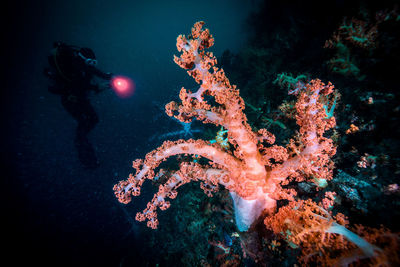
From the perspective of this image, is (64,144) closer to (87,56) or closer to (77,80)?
(77,80)

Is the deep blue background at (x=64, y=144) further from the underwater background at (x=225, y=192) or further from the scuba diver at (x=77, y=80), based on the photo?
the scuba diver at (x=77, y=80)

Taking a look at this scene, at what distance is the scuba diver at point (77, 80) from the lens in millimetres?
6117

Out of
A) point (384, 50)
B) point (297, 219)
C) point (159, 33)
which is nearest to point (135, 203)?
point (297, 219)

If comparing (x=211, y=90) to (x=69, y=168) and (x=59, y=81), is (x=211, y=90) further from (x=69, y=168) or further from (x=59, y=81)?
(x=69, y=168)

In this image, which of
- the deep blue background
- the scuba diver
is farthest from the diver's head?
the deep blue background

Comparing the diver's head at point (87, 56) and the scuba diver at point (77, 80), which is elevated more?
the diver's head at point (87, 56)

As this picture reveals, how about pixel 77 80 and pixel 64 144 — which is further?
pixel 64 144

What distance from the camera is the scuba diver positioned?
6.12 metres

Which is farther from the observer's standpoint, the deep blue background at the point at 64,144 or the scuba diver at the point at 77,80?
the deep blue background at the point at 64,144

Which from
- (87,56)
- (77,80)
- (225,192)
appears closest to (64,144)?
(77,80)

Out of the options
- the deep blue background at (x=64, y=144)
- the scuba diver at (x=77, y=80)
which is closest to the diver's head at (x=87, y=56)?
the scuba diver at (x=77, y=80)

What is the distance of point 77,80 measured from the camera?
21.6ft

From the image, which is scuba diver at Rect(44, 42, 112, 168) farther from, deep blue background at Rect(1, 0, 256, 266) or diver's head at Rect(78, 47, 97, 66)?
deep blue background at Rect(1, 0, 256, 266)

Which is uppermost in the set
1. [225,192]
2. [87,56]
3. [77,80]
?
[87,56]
